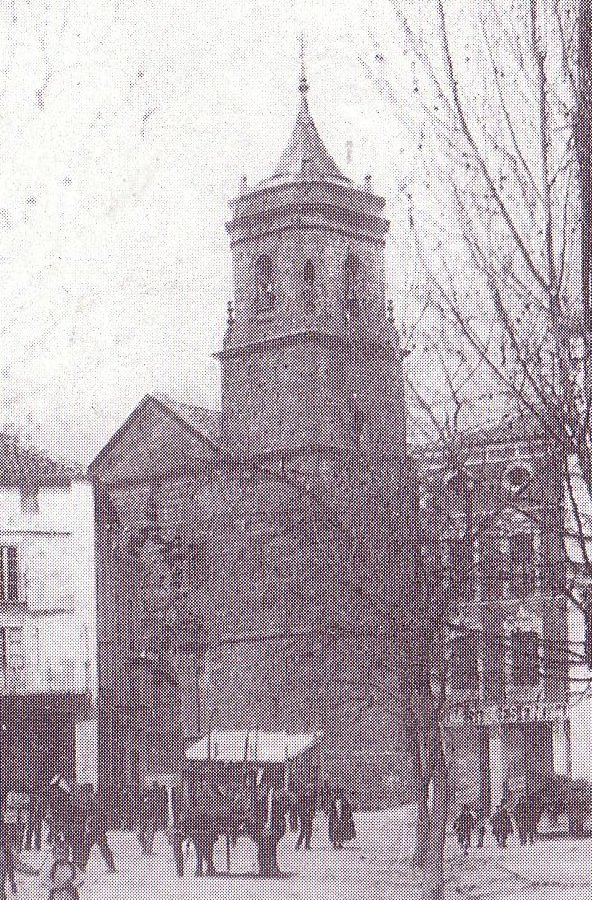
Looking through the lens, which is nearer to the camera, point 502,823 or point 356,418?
point 502,823

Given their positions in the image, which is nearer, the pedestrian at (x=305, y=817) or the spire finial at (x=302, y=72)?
the spire finial at (x=302, y=72)

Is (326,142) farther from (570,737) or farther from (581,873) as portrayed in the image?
(570,737)

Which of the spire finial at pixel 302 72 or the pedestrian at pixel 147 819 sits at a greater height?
the spire finial at pixel 302 72

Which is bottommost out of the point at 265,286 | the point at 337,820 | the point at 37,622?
the point at 337,820

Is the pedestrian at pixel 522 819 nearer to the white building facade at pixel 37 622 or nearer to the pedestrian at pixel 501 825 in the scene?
the pedestrian at pixel 501 825

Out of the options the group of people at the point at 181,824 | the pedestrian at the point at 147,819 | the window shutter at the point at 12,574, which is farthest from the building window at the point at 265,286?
the group of people at the point at 181,824

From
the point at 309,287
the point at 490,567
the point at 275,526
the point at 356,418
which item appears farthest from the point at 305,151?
the point at 275,526

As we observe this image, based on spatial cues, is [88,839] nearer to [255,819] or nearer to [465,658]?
[255,819]

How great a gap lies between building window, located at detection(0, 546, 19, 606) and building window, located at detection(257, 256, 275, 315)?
583cm

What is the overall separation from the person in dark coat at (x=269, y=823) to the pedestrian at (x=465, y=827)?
5.16ft

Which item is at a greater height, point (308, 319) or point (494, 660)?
point (308, 319)

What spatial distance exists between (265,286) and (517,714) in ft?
20.5

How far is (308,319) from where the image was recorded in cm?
1639

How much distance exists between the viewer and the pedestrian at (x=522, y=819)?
37.8 ft
